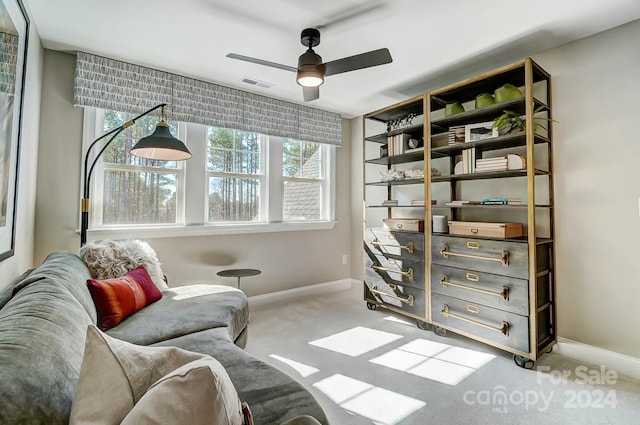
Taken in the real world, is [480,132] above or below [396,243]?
above

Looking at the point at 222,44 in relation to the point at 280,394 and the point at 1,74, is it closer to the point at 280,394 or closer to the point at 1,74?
the point at 1,74

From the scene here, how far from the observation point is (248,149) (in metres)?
3.60

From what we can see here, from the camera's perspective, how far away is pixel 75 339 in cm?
94

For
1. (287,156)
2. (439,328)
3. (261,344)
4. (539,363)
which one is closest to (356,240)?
(287,156)

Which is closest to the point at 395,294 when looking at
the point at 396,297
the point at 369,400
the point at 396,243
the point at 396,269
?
the point at 396,297

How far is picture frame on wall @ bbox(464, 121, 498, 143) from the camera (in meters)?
2.55

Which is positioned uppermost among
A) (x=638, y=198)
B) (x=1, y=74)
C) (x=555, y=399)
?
(x=1, y=74)

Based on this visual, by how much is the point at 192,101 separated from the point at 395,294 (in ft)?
9.64

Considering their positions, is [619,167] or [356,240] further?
[356,240]

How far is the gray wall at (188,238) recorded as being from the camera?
253 centimetres

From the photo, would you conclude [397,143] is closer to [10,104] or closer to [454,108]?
[454,108]

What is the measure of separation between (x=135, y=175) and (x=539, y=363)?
12.7 ft

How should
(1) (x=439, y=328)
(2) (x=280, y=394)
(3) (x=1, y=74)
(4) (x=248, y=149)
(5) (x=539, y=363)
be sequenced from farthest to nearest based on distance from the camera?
1. (4) (x=248, y=149)
2. (1) (x=439, y=328)
3. (5) (x=539, y=363)
4. (3) (x=1, y=74)
5. (2) (x=280, y=394)

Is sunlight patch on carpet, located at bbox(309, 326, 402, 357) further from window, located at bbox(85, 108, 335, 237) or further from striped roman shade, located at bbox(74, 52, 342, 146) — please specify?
striped roman shade, located at bbox(74, 52, 342, 146)
